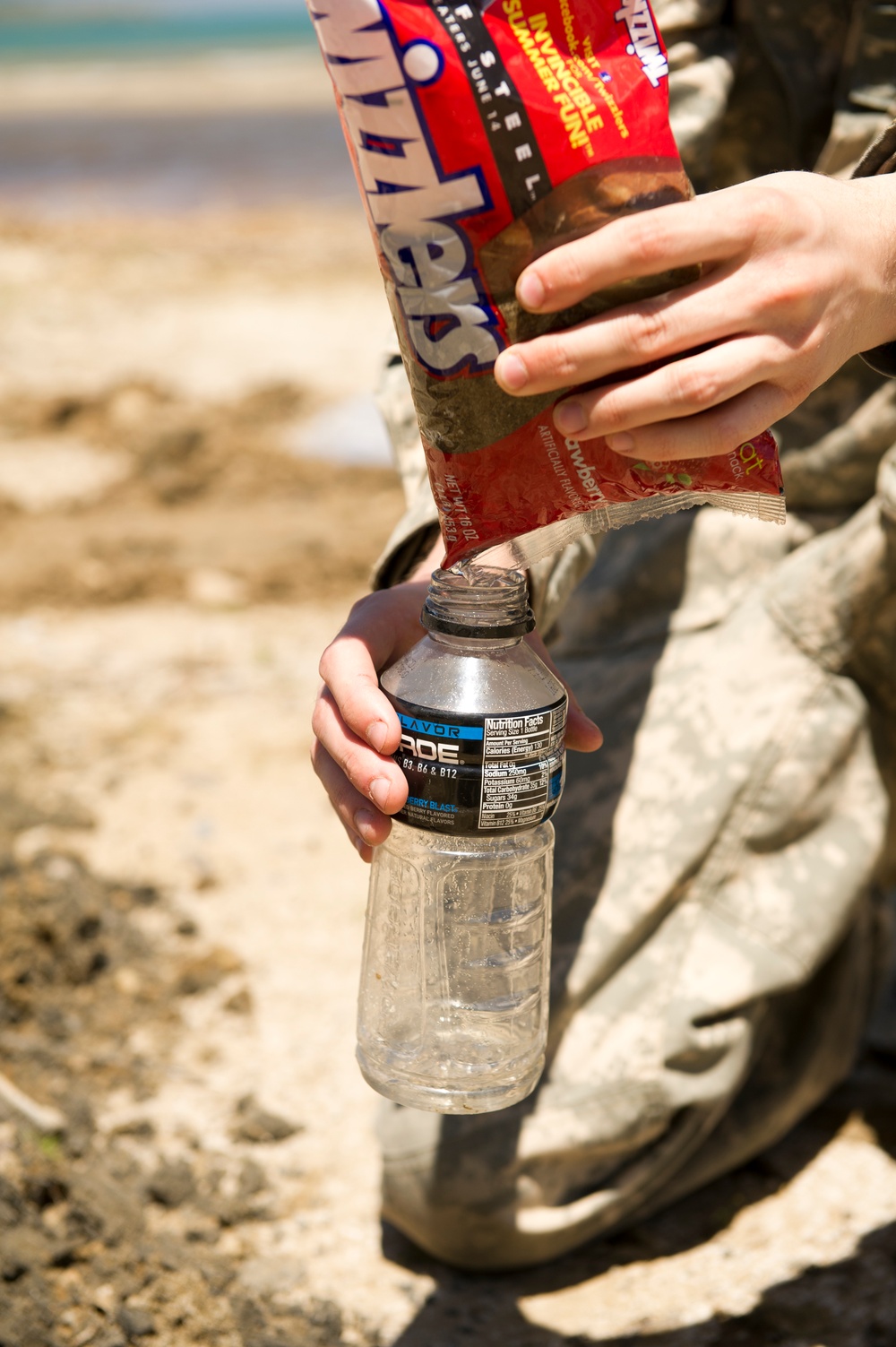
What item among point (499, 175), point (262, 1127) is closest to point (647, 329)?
point (499, 175)

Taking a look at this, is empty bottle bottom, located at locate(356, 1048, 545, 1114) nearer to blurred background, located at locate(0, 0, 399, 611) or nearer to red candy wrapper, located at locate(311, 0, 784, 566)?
red candy wrapper, located at locate(311, 0, 784, 566)

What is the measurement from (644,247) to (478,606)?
0.49m

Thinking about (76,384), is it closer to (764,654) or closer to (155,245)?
(155,245)

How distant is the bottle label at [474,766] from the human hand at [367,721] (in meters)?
0.03

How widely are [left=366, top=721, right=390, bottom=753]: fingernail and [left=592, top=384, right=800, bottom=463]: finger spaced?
0.41 m

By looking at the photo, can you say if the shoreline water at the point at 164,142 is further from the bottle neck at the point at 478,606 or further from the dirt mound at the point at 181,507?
the bottle neck at the point at 478,606

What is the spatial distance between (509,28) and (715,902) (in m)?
1.58

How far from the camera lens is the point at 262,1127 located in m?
2.44

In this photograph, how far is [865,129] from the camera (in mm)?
2174

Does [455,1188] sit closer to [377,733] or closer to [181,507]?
[377,733]

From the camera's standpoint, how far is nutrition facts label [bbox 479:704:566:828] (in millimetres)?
1400

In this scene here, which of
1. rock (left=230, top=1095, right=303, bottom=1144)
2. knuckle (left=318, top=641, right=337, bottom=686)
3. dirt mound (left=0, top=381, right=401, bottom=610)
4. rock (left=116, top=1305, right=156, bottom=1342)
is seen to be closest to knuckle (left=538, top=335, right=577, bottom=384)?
knuckle (left=318, top=641, right=337, bottom=686)

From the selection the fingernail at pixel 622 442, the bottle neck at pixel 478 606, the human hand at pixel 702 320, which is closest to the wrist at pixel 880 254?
the human hand at pixel 702 320

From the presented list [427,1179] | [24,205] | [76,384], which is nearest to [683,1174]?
[427,1179]
